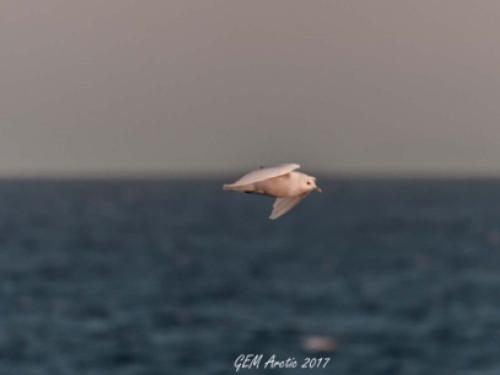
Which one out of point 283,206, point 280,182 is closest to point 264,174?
point 280,182

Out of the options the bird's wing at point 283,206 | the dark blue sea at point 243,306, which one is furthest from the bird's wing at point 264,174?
A: the dark blue sea at point 243,306

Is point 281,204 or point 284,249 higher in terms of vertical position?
point 281,204

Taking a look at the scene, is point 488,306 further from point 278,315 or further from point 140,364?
point 140,364

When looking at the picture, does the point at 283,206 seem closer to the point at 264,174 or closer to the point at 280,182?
the point at 280,182

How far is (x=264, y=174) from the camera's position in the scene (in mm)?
18219

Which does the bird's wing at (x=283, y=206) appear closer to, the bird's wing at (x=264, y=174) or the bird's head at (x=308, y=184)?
the bird's head at (x=308, y=184)

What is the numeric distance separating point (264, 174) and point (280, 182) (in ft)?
1.27

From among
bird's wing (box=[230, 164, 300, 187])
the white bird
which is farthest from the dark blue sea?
bird's wing (box=[230, 164, 300, 187])

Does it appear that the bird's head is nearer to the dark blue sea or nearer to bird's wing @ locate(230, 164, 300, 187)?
bird's wing @ locate(230, 164, 300, 187)

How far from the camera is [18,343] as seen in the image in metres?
89.3

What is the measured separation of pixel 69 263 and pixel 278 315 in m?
46.8

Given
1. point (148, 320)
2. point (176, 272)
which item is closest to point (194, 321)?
point (148, 320)

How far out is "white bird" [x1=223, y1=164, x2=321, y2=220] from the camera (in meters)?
18.1

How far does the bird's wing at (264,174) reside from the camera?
58.9 feet
